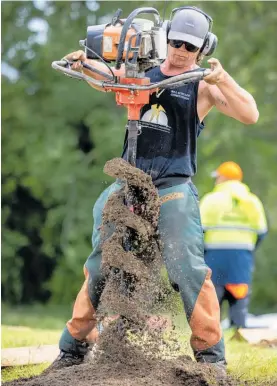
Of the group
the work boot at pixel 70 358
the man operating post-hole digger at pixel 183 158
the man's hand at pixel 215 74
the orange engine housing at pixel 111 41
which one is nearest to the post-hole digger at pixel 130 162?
the orange engine housing at pixel 111 41

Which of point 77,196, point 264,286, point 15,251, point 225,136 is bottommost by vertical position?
point 264,286

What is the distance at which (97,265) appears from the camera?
17.8 ft

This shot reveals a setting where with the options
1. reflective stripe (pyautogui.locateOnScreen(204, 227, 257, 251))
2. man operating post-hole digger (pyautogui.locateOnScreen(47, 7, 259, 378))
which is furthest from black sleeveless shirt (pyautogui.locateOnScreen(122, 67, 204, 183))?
reflective stripe (pyautogui.locateOnScreen(204, 227, 257, 251))

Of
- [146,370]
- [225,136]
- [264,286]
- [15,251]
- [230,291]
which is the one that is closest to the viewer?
[146,370]

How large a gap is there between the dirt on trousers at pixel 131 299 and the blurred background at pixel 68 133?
12250 mm

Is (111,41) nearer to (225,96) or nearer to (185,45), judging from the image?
(185,45)

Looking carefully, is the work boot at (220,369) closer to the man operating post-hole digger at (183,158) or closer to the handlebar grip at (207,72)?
the man operating post-hole digger at (183,158)

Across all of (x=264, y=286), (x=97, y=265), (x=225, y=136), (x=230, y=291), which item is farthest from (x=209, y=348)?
(x=264, y=286)

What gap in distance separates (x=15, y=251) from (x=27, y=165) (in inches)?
80.5

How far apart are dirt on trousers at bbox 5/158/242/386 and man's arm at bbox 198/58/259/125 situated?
611 mm

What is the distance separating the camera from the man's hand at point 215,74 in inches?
195

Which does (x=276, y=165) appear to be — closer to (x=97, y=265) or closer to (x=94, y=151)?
(x=94, y=151)

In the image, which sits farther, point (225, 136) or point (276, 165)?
point (276, 165)

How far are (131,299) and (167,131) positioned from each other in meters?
1.00
